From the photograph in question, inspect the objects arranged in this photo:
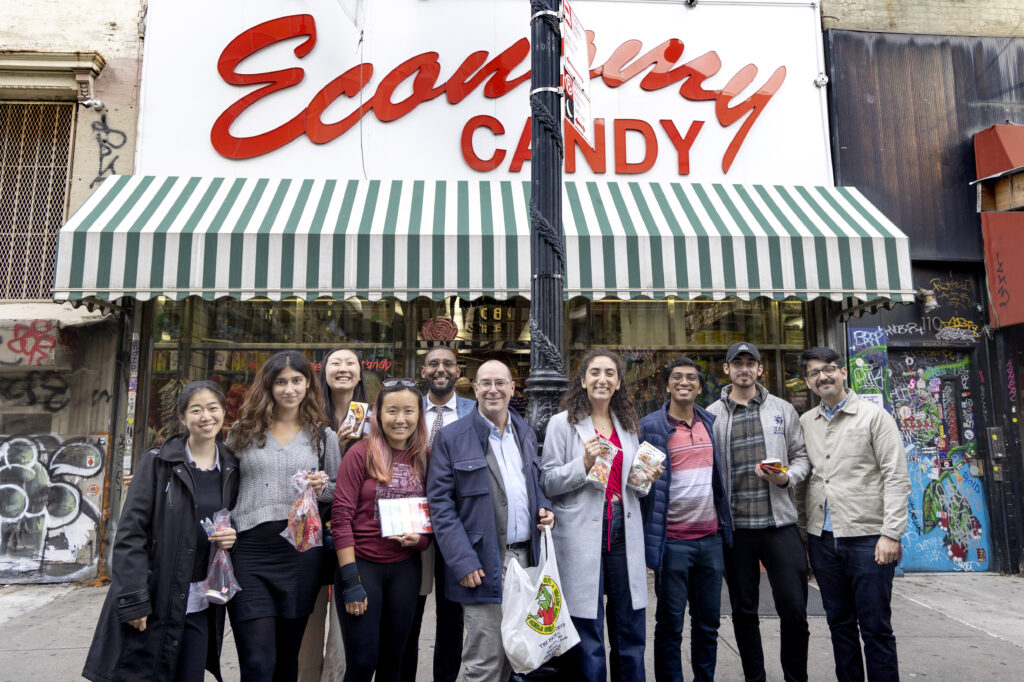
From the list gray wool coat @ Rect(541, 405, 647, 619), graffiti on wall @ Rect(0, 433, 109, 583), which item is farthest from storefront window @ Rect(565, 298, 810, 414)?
graffiti on wall @ Rect(0, 433, 109, 583)

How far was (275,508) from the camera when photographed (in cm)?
327

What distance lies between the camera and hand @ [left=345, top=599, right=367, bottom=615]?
319 centimetres

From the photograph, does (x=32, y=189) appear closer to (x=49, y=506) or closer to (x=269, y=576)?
(x=49, y=506)

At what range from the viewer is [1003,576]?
727cm

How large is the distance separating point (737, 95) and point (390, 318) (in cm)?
497

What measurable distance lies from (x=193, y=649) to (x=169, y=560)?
463 millimetres

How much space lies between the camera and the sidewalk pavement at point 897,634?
15.1 ft

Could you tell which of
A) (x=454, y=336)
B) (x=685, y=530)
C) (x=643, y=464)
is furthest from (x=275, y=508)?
(x=454, y=336)

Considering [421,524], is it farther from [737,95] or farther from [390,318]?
[737,95]

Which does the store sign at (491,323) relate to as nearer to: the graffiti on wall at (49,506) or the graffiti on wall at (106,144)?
the graffiti on wall at (49,506)

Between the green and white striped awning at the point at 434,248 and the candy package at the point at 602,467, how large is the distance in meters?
2.90

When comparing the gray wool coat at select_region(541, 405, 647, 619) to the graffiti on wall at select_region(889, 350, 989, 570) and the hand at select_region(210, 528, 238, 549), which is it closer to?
the hand at select_region(210, 528, 238, 549)

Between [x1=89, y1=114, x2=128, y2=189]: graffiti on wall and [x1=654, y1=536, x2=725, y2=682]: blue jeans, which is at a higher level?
[x1=89, y1=114, x2=128, y2=189]: graffiti on wall

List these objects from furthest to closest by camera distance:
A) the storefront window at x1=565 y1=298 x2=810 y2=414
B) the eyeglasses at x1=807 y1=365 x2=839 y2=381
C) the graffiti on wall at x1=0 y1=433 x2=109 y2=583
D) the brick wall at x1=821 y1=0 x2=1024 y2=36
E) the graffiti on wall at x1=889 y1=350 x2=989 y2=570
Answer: the brick wall at x1=821 y1=0 x2=1024 y2=36 → the storefront window at x1=565 y1=298 x2=810 y2=414 → the graffiti on wall at x1=889 y1=350 x2=989 y2=570 → the graffiti on wall at x1=0 y1=433 x2=109 y2=583 → the eyeglasses at x1=807 y1=365 x2=839 y2=381
